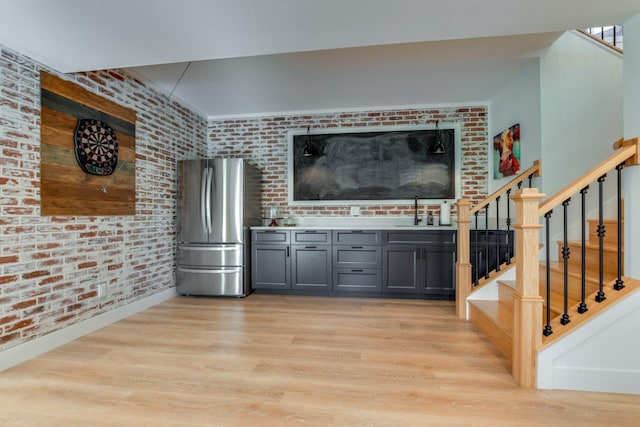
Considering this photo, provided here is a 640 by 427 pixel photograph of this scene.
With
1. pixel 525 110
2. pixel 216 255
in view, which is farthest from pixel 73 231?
pixel 525 110

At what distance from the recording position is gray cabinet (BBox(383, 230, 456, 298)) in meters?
3.53

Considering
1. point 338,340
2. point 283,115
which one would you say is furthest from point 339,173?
point 338,340

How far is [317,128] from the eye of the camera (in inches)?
171

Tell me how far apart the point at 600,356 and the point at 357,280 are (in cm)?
230

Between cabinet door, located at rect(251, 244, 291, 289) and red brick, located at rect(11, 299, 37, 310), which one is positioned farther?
cabinet door, located at rect(251, 244, 291, 289)

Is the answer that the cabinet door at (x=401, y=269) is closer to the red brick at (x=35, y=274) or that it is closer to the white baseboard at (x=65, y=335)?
the white baseboard at (x=65, y=335)

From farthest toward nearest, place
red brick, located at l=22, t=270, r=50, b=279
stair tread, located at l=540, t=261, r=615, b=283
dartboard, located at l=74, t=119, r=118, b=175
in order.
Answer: dartboard, located at l=74, t=119, r=118, b=175 < red brick, located at l=22, t=270, r=50, b=279 < stair tread, located at l=540, t=261, r=615, b=283

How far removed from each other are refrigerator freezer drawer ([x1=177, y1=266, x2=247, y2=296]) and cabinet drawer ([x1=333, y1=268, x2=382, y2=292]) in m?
1.19

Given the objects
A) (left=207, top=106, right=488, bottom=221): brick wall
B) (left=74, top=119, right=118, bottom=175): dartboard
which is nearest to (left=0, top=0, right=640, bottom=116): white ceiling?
(left=74, top=119, right=118, bottom=175): dartboard

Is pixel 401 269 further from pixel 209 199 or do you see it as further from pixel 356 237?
pixel 209 199

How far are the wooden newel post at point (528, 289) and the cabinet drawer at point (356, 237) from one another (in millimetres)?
1963

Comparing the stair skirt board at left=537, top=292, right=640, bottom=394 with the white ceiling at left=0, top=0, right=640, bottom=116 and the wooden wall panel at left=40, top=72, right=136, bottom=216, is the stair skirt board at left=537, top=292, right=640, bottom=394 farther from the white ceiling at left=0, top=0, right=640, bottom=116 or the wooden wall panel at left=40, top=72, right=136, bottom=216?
the wooden wall panel at left=40, top=72, right=136, bottom=216

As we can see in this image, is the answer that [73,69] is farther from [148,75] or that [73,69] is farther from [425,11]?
[425,11]

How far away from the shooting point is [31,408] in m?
1.61
